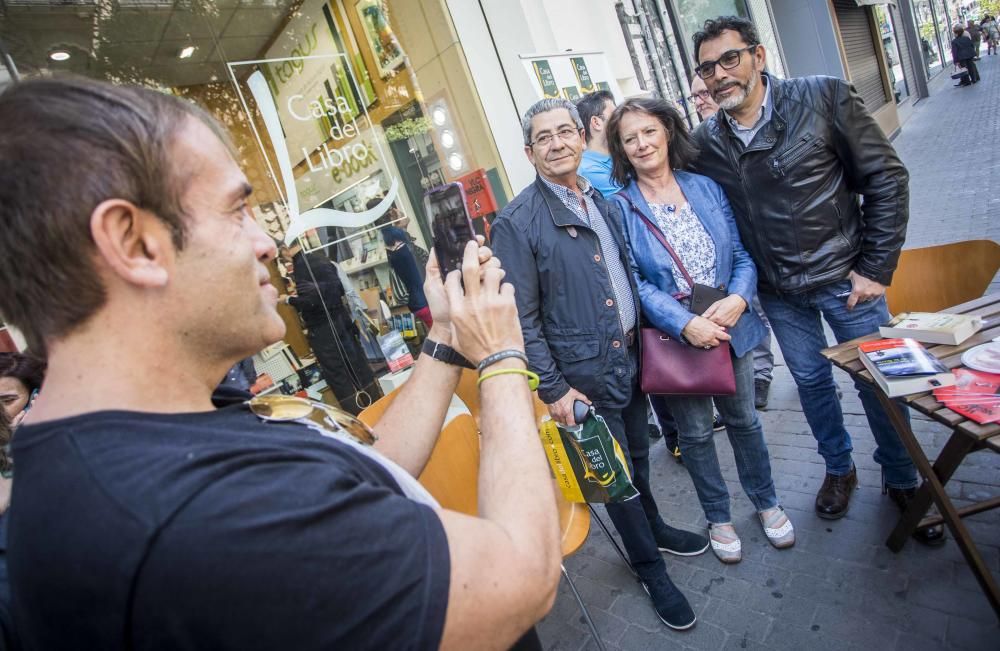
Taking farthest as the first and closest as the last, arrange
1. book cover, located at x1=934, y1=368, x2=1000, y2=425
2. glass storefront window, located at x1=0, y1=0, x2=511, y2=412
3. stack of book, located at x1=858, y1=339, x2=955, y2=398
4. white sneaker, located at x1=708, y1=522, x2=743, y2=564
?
1. glass storefront window, located at x1=0, y1=0, x2=511, y2=412
2. white sneaker, located at x1=708, y1=522, x2=743, y2=564
3. stack of book, located at x1=858, y1=339, x2=955, y2=398
4. book cover, located at x1=934, y1=368, x2=1000, y2=425

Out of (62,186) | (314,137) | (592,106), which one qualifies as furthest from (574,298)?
(314,137)

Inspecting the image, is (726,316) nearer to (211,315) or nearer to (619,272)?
(619,272)

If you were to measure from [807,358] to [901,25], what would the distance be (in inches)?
947

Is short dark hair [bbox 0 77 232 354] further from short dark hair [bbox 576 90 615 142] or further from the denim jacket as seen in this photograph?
short dark hair [bbox 576 90 615 142]

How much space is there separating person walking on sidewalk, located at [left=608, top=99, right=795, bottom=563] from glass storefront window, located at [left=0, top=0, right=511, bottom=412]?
2.59m

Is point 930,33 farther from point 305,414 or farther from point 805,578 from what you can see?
point 305,414

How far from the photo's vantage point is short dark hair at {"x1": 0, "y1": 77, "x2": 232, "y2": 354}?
2.37 feet

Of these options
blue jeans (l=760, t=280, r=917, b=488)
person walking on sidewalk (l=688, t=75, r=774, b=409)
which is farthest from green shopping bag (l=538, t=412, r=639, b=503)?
person walking on sidewalk (l=688, t=75, r=774, b=409)

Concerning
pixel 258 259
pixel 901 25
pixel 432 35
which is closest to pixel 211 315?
pixel 258 259

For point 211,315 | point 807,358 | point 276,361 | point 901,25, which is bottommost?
point 807,358

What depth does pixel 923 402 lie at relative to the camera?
5.34ft

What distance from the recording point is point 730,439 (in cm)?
264

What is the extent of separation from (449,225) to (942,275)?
2514 millimetres

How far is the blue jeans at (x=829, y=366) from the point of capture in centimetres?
247
